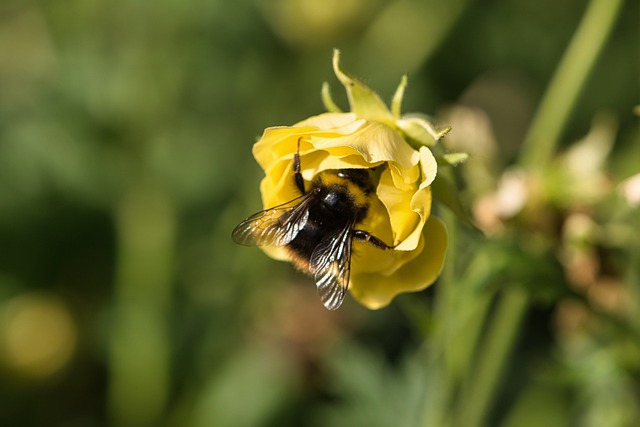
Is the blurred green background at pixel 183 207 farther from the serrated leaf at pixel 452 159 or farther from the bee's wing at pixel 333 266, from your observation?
the serrated leaf at pixel 452 159

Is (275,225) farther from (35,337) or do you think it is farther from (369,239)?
(35,337)

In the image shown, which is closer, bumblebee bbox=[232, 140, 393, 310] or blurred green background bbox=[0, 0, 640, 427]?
bumblebee bbox=[232, 140, 393, 310]

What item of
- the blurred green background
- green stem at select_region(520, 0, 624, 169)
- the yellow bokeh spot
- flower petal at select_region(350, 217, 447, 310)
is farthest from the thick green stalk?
the yellow bokeh spot

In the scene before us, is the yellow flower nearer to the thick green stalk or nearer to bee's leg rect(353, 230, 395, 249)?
bee's leg rect(353, 230, 395, 249)

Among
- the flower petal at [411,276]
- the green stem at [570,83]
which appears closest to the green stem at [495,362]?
the green stem at [570,83]

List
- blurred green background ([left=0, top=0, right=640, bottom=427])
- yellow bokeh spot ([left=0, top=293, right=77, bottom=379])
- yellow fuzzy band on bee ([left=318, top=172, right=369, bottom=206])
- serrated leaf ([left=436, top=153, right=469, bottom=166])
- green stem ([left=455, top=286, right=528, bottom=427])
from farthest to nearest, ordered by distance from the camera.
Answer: yellow bokeh spot ([left=0, top=293, right=77, bottom=379]), blurred green background ([left=0, top=0, right=640, bottom=427]), green stem ([left=455, top=286, right=528, bottom=427]), yellow fuzzy band on bee ([left=318, top=172, right=369, bottom=206]), serrated leaf ([left=436, top=153, right=469, bottom=166])

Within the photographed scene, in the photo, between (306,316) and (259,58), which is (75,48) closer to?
(259,58)

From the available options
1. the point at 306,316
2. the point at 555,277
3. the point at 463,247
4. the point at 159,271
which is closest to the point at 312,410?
the point at 306,316

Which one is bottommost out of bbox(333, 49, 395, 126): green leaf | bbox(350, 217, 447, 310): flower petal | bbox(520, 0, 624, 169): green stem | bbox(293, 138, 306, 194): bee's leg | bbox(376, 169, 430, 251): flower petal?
bbox(350, 217, 447, 310): flower petal
